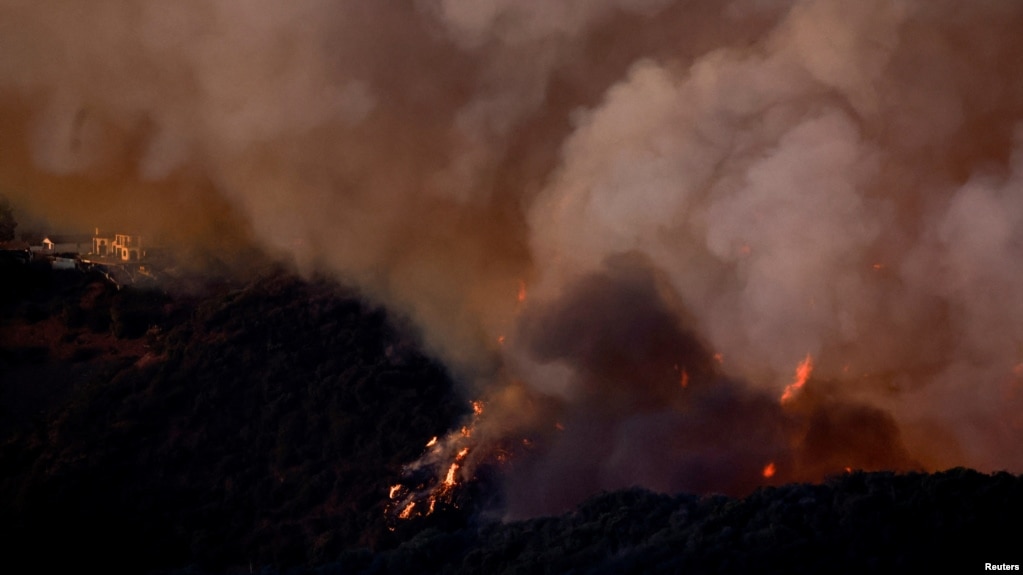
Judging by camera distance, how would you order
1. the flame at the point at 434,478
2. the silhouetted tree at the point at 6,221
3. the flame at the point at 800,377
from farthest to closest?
1. the silhouetted tree at the point at 6,221
2. the flame at the point at 800,377
3. the flame at the point at 434,478

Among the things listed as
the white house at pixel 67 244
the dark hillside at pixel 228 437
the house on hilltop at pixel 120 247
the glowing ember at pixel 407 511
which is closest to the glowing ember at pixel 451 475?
the glowing ember at pixel 407 511

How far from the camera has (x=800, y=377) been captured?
22.2 meters

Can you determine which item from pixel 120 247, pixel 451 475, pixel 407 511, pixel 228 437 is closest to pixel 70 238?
pixel 120 247

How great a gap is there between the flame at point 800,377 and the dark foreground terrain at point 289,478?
3406 millimetres

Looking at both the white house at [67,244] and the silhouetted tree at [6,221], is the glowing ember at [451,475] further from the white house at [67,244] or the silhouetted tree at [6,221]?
the silhouetted tree at [6,221]

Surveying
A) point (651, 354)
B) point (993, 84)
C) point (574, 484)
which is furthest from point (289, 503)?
point (993, 84)

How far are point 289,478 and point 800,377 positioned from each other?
990cm

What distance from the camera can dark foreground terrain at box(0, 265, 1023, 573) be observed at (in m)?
17.4

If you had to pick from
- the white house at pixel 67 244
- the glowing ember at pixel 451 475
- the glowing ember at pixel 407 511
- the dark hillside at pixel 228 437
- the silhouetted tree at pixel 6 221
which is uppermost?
the silhouetted tree at pixel 6 221

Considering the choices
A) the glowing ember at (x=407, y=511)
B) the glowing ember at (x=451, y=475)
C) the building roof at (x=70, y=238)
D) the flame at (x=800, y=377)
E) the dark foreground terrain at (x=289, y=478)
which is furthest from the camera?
the building roof at (x=70, y=238)

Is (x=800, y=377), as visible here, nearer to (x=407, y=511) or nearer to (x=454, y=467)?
(x=454, y=467)

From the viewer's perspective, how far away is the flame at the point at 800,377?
72.8ft

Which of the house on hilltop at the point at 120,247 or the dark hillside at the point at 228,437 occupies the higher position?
the house on hilltop at the point at 120,247

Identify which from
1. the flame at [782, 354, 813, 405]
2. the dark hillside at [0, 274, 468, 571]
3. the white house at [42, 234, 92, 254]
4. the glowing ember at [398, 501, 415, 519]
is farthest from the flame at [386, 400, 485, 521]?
the white house at [42, 234, 92, 254]
